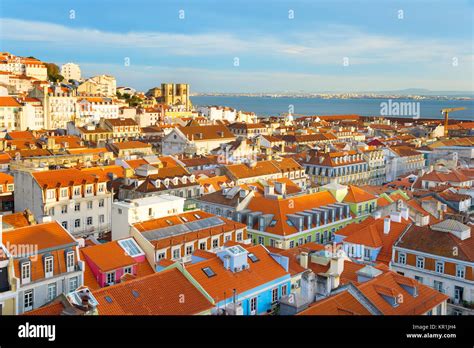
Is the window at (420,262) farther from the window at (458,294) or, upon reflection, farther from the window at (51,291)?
the window at (51,291)

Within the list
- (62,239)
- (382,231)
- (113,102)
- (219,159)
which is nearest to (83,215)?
(62,239)

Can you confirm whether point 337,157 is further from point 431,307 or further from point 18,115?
point 18,115

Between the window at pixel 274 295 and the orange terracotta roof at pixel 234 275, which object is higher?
the orange terracotta roof at pixel 234 275

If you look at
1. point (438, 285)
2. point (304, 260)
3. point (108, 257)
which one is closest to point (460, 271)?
point (438, 285)

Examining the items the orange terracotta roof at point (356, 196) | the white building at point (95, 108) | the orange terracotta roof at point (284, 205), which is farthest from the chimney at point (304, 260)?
the white building at point (95, 108)

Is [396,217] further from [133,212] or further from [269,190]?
[133,212]

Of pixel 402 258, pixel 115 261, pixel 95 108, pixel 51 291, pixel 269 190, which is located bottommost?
pixel 51 291

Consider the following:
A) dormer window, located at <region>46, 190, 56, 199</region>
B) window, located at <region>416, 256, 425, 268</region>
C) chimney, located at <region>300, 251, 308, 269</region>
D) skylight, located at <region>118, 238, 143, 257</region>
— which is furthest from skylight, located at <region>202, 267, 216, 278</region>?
dormer window, located at <region>46, 190, 56, 199</region>
